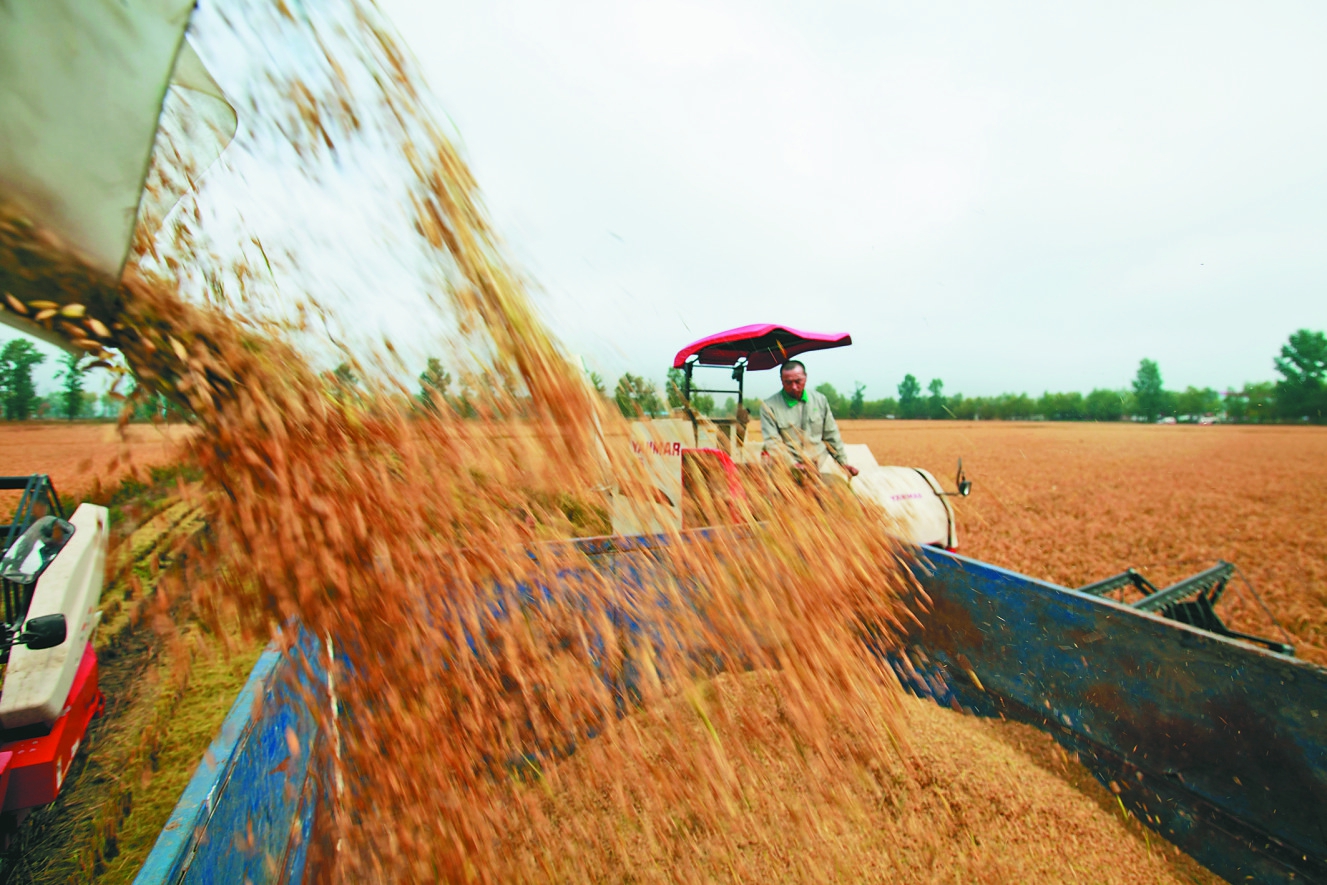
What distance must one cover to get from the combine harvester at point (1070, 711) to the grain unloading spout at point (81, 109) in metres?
1.13

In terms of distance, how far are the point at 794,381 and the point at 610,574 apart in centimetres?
228

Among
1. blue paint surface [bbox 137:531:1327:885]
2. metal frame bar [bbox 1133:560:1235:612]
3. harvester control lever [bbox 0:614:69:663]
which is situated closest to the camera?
blue paint surface [bbox 137:531:1327:885]

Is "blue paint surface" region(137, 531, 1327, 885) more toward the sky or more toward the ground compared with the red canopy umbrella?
more toward the ground

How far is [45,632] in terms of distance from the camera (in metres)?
1.76

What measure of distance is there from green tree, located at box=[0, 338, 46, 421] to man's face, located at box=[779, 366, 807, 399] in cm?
342

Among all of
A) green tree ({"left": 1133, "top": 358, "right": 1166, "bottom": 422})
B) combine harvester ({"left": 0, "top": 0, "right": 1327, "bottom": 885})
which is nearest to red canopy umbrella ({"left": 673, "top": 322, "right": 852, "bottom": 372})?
combine harvester ({"left": 0, "top": 0, "right": 1327, "bottom": 885})

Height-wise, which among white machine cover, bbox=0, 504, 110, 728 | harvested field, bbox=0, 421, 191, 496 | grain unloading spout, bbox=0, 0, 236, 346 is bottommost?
white machine cover, bbox=0, 504, 110, 728

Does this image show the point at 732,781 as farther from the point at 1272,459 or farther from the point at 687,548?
the point at 1272,459

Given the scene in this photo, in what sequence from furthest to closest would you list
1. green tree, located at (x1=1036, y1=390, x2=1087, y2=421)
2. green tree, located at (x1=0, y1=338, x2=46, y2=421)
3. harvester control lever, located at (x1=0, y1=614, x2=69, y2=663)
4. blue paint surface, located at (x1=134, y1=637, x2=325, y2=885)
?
green tree, located at (x1=1036, y1=390, x2=1087, y2=421) < harvester control lever, located at (x1=0, y1=614, x2=69, y2=663) < green tree, located at (x1=0, y1=338, x2=46, y2=421) < blue paint surface, located at (x1=134, y1=637, x2=325, y2=885)

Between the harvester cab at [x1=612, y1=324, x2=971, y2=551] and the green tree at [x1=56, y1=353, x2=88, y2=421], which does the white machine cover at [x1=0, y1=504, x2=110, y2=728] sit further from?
the harvester cab at [x1=612, y1=324, x2=971, y2=551]

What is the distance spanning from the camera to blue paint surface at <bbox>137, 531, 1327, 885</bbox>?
1233 mm

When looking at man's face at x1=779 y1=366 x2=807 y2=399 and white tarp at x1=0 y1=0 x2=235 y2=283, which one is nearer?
white tarp at x1=0 y1=0 x2=235 y2=283

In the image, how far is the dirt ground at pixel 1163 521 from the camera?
6.02 metres

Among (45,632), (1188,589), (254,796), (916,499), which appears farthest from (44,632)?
(1188,589)
